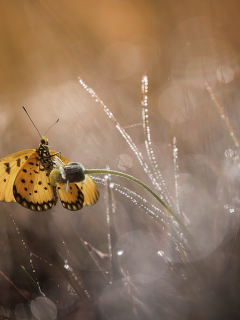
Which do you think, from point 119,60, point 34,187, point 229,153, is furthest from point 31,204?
point 119,60

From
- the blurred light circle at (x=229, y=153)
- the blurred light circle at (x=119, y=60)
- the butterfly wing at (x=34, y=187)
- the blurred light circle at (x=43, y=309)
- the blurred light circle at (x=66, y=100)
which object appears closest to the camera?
the blurred light circle at (x=43, y=309)

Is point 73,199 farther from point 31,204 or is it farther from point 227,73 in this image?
point 227,73

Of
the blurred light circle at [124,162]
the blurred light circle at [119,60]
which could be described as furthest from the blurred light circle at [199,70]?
the blurred light circle at [119,60]

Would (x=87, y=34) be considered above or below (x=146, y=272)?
above

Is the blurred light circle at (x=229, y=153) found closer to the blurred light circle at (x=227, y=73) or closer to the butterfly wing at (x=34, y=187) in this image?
the blurred light circle at (x=227, y=73)

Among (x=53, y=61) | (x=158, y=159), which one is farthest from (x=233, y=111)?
(x=53, y=61)

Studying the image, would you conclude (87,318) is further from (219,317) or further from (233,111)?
(233,111)

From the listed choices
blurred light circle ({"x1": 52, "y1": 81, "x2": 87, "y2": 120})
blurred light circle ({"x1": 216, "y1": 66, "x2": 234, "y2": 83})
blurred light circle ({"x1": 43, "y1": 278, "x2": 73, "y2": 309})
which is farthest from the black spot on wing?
blurred light circle ({"x1": 216, "y1": 66, "x2": 234, "y2": 83})
